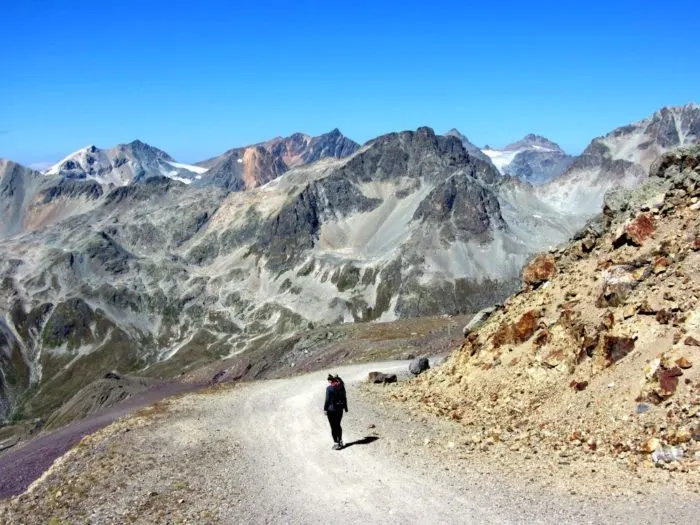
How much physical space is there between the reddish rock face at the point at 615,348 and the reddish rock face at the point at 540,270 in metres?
9.02

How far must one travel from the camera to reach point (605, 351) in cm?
2372

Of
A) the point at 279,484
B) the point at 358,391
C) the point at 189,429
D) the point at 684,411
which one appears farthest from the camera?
the point at 358,391

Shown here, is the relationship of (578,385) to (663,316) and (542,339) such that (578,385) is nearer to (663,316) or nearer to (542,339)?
(663,316)

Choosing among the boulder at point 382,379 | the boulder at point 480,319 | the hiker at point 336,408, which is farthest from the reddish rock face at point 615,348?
the boulder at point 382,379

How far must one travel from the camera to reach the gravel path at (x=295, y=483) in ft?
56.7

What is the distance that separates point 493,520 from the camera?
1664 cm

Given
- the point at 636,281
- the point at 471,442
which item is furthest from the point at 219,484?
the point at 636,281

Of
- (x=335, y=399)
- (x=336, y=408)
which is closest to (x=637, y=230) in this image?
(x=335, y=399)

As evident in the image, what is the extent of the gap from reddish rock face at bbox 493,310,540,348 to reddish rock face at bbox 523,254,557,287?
12.7ft

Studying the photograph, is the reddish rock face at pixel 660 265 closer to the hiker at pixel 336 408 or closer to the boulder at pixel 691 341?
the boulder at pixel 691 341

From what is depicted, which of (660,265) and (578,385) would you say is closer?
(578,385)

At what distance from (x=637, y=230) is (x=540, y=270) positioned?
6371 mm

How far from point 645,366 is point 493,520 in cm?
892

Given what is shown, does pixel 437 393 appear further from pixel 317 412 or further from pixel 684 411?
pixel 684 411
